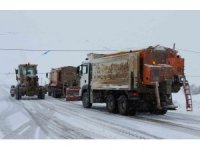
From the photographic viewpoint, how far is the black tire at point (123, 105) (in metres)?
17.0

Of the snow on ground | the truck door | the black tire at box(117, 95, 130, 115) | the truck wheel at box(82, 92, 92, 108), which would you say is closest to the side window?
the truck door

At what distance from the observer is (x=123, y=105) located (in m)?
17.2

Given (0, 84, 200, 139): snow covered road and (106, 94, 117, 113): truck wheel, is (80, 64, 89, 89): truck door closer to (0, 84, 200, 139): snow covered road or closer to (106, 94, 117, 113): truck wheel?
(106, 94, 117, 113): truck wheel

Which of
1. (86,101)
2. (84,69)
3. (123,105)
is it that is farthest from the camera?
(84,69)

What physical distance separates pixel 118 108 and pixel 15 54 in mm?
6021

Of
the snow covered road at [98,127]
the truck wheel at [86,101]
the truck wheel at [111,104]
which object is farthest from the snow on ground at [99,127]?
the truck wheel at [86,101]

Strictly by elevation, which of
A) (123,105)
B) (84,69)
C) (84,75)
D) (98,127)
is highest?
(84,69)

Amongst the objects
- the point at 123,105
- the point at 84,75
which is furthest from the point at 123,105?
the point at 84,75

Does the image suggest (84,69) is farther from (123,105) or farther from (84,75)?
(123,105)

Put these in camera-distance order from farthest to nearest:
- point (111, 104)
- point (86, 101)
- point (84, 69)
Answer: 1. point (84, 69)
2. point (86, 101)
3. point (111, 104)

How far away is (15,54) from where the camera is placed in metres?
20.7

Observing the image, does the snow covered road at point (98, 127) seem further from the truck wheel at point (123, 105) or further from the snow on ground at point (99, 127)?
the truck wheel at point (123, 105)
